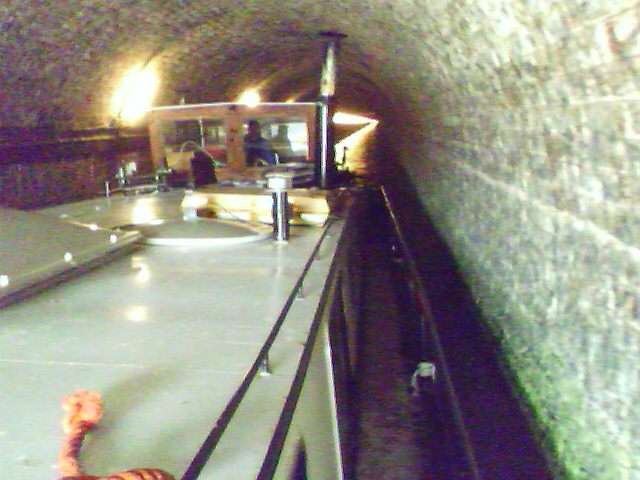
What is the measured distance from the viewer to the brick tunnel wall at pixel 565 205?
89.1 inches

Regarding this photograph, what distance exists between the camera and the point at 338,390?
2.83 meters

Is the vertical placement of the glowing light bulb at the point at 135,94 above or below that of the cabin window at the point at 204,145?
above

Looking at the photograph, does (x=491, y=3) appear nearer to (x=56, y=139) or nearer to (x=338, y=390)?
(x=338, y=390)

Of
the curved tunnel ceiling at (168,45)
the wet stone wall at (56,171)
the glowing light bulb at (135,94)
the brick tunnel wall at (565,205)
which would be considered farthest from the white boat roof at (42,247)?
the glowing light bulb at (135,94)

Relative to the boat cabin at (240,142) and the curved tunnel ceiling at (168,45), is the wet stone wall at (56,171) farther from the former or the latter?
the boat cabin at (240,142)

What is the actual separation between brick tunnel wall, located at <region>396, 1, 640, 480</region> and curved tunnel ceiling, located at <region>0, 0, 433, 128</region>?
1199mm

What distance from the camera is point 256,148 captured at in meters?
6.37

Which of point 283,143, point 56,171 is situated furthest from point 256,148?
point 56,171

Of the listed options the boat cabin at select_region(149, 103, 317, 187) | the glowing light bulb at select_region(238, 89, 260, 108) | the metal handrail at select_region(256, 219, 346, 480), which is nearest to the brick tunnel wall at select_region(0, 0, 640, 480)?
the boat cabin at select_region(149, 103, 317, 187)

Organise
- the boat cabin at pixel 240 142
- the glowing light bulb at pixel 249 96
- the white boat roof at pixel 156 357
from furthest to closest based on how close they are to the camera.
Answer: the glowing light bulb at pixel 249 96, the boat cabin at pixel 240 142, the white boat roof at pixel 156 357

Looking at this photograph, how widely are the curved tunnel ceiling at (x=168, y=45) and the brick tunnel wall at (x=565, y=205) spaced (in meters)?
1.20

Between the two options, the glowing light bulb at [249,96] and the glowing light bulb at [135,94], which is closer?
the glowing light bulb at [135,94]

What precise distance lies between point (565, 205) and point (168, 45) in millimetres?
5720

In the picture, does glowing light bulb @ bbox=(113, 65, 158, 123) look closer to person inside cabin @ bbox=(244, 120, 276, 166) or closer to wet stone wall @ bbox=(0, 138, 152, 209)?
wet stone wall @ bbox=(0, 138, 152, 209)
